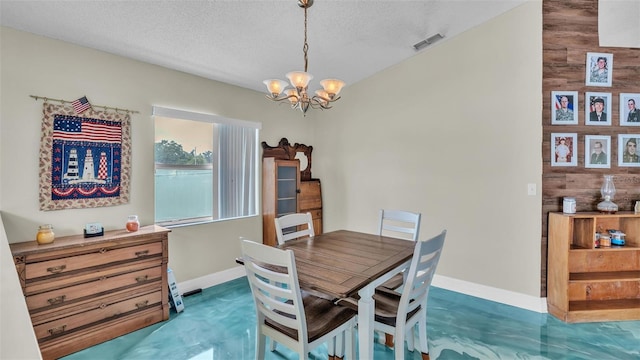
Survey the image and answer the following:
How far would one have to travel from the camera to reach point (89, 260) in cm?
218

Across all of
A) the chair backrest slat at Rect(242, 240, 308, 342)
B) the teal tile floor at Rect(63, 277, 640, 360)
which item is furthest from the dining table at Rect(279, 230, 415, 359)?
the teal tile floor at Rect(63, 277, 640, 360)

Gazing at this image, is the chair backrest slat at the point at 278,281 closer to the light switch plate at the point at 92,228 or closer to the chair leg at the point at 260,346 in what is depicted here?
the chair leg at the point at 260,346

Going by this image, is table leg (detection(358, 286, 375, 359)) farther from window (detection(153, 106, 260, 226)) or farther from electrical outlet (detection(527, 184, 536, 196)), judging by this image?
window (detection(153, 106, 260, 226))

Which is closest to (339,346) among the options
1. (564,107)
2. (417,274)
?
(417,274)

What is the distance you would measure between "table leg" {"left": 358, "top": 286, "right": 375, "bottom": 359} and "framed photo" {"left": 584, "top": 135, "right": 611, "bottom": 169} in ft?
9.10

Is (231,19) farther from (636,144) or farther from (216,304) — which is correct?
(636,144)

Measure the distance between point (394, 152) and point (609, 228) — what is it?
7.34 ft

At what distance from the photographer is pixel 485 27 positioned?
3014 millimetres

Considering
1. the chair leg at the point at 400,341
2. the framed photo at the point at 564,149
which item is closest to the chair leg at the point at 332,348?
the chair leg at the point at 400,341

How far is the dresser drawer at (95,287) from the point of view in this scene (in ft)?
6.51

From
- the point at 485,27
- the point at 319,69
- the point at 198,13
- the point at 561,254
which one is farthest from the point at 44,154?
the point at 561,254

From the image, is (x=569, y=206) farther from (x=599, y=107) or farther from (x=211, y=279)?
(x=211, y=279)

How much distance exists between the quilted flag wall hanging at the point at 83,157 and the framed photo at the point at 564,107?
4.10 m

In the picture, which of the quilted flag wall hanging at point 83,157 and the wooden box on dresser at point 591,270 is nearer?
the quilted flag wall hanging at point 83,157
